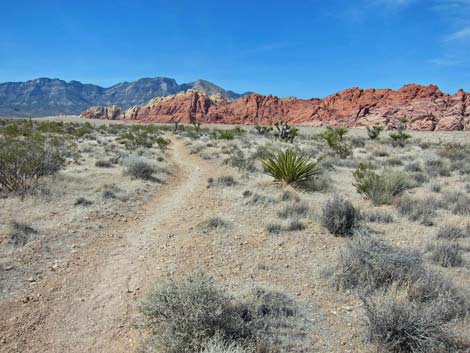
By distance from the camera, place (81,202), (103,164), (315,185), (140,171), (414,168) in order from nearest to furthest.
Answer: (81,202), (315,185), (140,171), (414,168), (103,164)

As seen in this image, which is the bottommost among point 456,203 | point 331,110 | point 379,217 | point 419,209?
point 379,217

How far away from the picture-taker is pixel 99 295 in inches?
165

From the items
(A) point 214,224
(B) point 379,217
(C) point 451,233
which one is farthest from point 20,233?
(C) point 451,233

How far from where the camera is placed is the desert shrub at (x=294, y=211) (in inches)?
277

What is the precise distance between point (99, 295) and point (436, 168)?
12273mm

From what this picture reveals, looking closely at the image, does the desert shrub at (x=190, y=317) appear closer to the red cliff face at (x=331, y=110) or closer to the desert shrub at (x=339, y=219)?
the desert shrub at (x=339, y=219)

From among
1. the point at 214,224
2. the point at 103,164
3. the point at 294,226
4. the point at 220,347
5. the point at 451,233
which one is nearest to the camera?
the point at 220,347

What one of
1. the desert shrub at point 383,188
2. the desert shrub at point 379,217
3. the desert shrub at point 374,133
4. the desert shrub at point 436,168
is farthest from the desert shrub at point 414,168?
the desert shrub at point 374,133

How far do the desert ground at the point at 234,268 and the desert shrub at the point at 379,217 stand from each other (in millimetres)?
30

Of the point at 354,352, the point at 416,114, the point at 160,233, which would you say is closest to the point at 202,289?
the point at 354,352

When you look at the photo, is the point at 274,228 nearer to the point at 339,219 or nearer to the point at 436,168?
the point at 339,219

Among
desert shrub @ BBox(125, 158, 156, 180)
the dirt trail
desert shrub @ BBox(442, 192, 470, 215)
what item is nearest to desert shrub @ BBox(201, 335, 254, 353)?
the dirt trail

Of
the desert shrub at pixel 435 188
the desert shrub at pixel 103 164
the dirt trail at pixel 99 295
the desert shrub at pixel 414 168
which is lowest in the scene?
the dirt trail at pixel 99 295

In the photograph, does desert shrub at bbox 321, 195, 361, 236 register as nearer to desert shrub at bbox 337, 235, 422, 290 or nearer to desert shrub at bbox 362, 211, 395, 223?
desert shrub at bbox 362, 211, 395, 223
